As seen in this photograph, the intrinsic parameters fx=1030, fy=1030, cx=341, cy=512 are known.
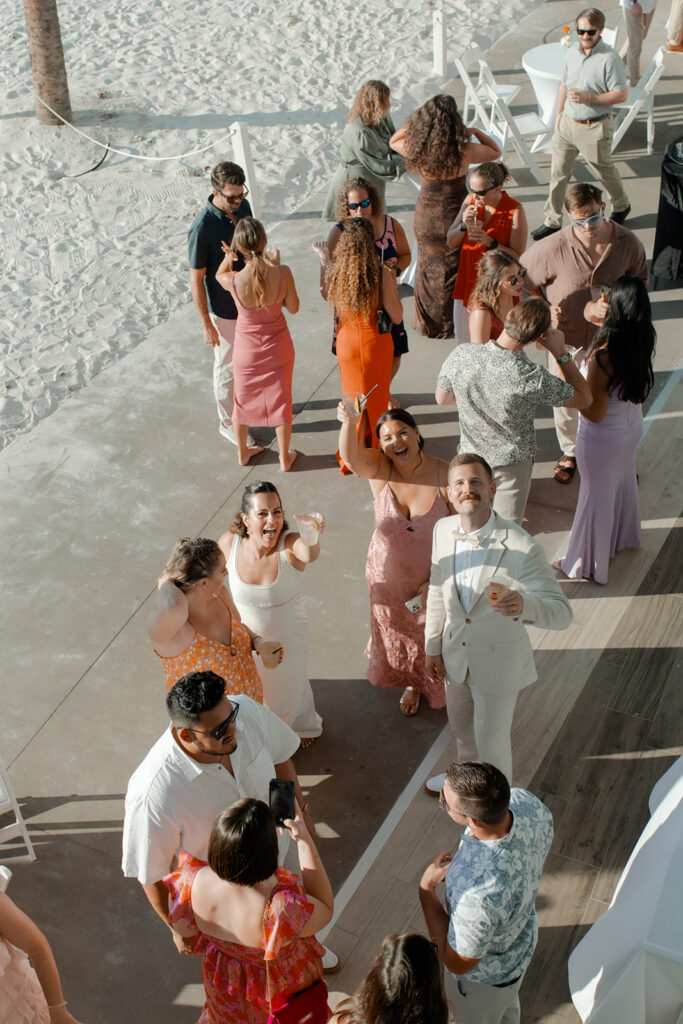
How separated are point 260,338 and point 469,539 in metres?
2.72

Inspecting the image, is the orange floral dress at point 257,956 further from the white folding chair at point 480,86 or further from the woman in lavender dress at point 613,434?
the white folding chair at point 480,86

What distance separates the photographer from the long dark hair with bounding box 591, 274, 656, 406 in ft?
16.0

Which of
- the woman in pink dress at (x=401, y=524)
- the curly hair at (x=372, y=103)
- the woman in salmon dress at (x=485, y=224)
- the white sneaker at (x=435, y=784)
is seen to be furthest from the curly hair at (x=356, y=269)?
the white sneaker at (x=435, y=784)

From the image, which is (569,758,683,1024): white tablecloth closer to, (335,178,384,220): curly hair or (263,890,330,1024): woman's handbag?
(263,890,330,1024): woman's handbag

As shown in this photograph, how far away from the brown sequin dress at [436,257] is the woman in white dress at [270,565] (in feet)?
11.1

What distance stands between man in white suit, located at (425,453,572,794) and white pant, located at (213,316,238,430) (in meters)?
3.04

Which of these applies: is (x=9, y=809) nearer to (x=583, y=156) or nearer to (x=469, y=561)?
(x=469, y=561)

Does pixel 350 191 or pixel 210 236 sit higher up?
pixel 350 191

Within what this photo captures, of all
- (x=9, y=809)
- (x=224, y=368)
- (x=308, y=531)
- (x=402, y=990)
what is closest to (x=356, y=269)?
(x=224, y=368)

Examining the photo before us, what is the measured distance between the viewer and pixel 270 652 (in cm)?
412

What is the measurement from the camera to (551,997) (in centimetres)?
392

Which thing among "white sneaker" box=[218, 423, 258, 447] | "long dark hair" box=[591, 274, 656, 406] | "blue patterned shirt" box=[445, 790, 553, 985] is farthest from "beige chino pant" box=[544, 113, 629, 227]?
"blue patterned shirt" box=[445, 790, 553, 985]

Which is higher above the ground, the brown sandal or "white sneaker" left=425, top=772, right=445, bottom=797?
the brown sandal

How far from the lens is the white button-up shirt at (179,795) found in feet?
11.1
